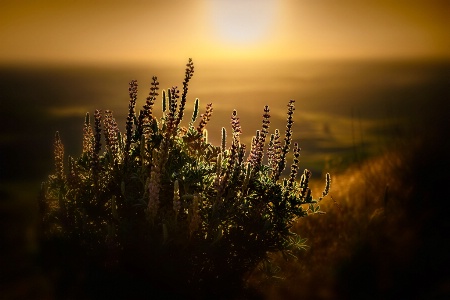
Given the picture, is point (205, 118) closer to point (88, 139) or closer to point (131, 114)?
point (131, 114)


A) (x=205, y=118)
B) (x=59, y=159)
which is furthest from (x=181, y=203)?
(x=59, y=159)

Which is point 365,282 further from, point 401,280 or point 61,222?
point 61,222

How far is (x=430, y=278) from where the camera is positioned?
16.8ft

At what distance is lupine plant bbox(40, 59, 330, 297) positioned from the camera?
4754 mm

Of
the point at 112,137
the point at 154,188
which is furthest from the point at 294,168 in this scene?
the point at 112,137

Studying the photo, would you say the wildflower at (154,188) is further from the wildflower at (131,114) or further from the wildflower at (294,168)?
the wildflower at (294,168)

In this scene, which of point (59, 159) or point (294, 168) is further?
point (59, 159)

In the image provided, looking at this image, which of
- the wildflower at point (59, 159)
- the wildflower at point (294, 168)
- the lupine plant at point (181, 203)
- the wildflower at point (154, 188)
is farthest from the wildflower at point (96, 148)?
the wildflower at point (294, 168)

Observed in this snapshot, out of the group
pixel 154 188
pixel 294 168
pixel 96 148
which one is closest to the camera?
pixel 154 188

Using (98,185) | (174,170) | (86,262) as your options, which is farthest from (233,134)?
(86,262)

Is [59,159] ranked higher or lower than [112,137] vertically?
lower

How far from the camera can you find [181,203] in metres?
4.81

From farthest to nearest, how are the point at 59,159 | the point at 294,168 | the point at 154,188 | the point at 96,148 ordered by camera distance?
the point at 59,159 → the point at 294,168 → the point at 96,148 → the point at 154,188

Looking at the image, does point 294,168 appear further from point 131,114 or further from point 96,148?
point 96,148
